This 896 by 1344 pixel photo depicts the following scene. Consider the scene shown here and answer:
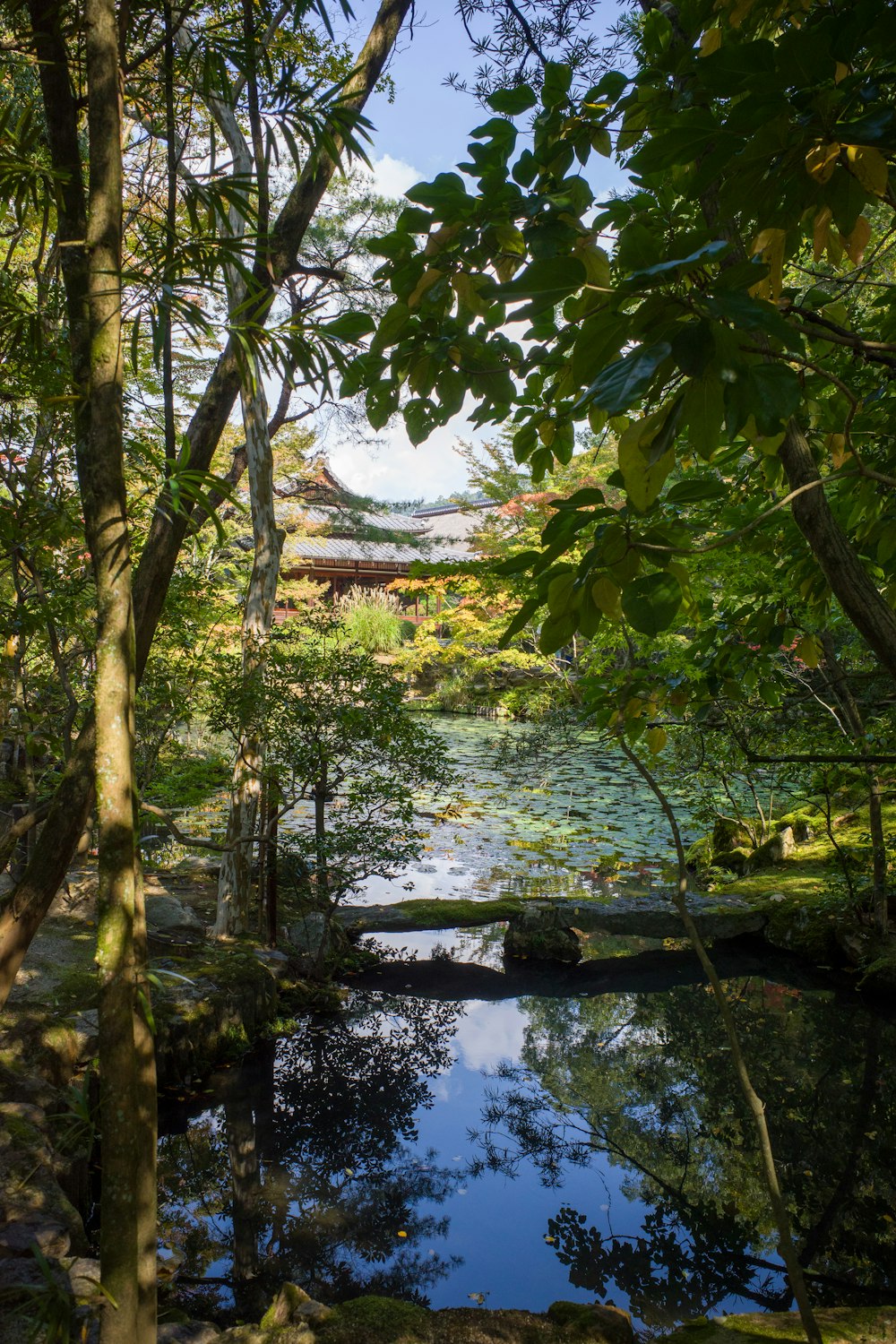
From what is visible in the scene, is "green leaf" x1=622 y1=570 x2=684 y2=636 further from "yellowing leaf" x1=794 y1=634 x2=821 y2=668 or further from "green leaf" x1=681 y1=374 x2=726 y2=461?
"yellowing leaf" x1=794 y1=634 x2=821 y2=668


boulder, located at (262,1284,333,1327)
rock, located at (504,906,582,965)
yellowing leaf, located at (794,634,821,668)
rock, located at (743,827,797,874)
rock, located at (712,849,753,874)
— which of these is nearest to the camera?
yellowing leaf, located at (794,634,821,668)

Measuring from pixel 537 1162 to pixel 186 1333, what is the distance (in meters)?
1.61

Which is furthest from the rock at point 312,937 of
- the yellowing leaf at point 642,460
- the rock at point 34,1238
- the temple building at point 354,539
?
the yellowing leaf at point 642,460

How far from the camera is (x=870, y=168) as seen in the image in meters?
0.65

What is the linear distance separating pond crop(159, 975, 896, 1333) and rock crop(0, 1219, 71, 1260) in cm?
53

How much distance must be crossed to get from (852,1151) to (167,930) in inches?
128

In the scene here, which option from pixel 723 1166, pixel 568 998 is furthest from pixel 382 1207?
pixel 568 998

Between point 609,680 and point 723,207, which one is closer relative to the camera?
point 723,207

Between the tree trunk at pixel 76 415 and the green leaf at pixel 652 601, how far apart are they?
31.5 inches

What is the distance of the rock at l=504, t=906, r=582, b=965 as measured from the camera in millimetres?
4879

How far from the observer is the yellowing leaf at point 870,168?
644mm

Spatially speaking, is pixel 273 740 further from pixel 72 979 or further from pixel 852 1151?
pixel 852 1151

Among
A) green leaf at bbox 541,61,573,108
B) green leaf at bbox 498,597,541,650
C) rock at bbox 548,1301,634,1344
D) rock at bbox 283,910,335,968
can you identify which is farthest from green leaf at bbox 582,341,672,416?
rock at bbox 283,910,335,968

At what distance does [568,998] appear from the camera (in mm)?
4418
